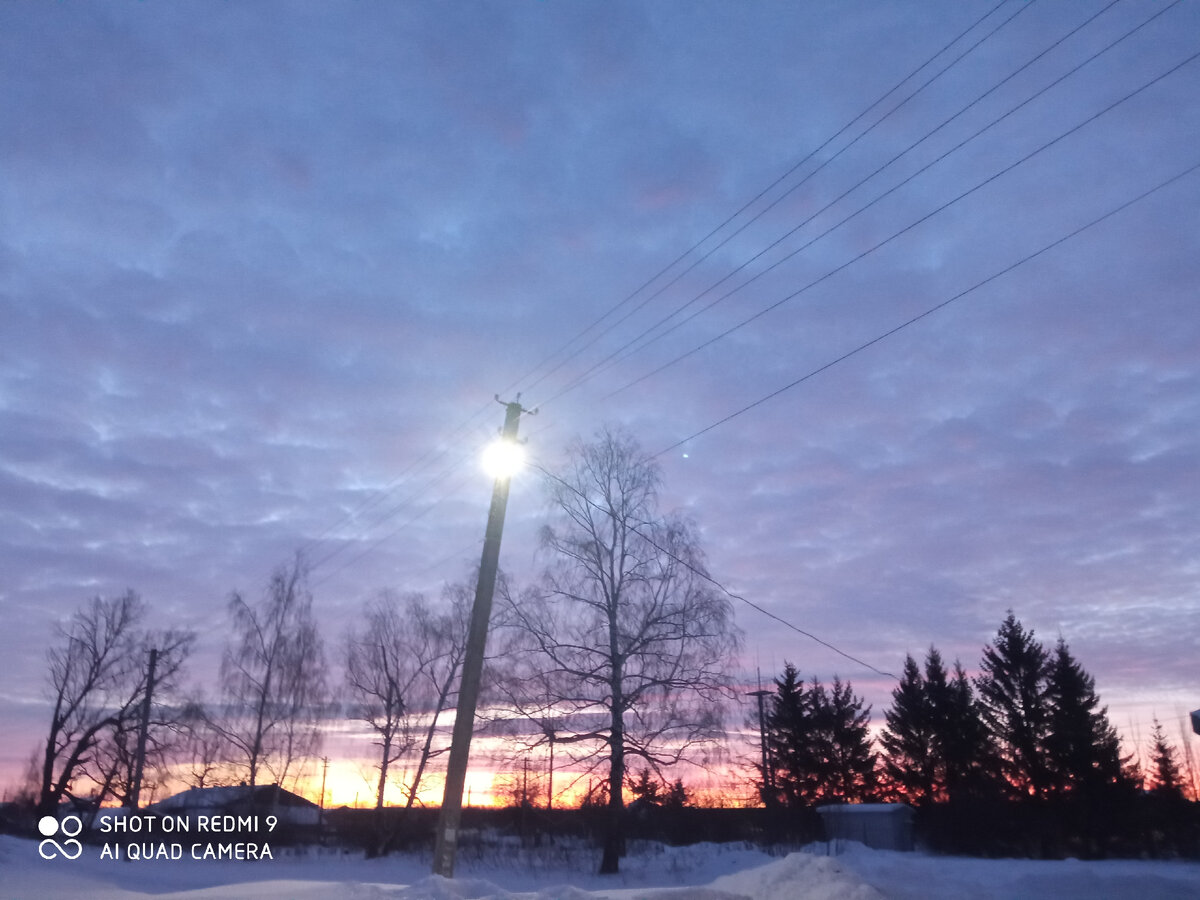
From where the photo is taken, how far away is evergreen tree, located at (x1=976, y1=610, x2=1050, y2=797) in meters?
39.4

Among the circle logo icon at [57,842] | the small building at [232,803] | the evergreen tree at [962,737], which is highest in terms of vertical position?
the evergreen tree at [962,737]

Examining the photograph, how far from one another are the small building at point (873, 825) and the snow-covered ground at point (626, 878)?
4441mm

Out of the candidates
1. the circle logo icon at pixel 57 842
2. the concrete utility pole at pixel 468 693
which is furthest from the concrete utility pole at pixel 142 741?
the concrete utility pole at pixel 468 693

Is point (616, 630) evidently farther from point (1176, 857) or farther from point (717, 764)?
point (1176, 857)

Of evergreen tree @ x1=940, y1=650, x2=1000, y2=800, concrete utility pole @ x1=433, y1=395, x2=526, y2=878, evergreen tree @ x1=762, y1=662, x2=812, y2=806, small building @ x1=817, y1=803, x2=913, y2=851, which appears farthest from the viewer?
evergreen tree @ x1=762, y1=662, x2=812, y2=806

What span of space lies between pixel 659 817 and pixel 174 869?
18.9m

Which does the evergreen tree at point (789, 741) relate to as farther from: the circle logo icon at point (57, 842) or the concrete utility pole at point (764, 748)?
the circle logo icon at point (57, 842)

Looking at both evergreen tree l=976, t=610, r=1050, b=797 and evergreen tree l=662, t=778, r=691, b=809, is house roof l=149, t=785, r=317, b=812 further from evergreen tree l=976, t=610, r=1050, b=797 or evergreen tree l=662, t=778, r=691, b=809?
evergreen tree l=976, t=610, r=1050, b=797

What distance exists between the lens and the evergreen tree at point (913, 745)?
146ft

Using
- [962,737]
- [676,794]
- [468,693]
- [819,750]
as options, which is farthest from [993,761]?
[468,693]

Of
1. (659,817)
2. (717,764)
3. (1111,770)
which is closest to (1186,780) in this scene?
(1111,770)

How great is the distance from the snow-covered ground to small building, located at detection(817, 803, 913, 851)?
4441 mm

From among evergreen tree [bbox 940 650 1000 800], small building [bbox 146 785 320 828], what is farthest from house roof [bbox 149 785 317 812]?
evergreen tree [bbox 940 650 1000 800]

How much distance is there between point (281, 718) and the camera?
1561 inches
